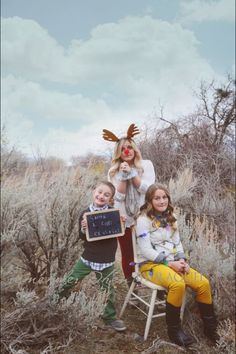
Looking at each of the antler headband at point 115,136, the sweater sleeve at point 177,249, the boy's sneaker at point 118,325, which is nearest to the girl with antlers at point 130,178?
the antler headband at point 115,136

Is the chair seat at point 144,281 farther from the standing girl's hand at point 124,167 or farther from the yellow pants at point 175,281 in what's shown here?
the standing girl's hand at point 124,167

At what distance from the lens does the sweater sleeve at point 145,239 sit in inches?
132

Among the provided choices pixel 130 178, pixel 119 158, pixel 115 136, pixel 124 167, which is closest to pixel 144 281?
pixel 130 178

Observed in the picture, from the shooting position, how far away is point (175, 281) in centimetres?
317

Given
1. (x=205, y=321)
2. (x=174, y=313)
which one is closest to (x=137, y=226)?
(x=174, y=313)

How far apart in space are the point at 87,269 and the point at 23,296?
0.59 metres

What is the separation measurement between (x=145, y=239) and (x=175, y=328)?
80 centimetres

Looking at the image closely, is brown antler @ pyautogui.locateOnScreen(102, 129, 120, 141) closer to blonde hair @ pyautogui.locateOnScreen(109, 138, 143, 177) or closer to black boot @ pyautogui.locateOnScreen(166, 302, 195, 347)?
blonde hair @ pyautogui.locateOnScreen(109, 138, 143, 177)

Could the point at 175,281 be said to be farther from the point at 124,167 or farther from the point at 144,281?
the point at 124,167

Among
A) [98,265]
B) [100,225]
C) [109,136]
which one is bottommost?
[98,265]

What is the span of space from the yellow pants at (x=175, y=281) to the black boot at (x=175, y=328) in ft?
0.18

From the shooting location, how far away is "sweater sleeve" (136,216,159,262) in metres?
3.37

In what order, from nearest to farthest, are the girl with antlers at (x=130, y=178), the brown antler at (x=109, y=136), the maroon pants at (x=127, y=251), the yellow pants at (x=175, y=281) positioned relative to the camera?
1. the yellow pants at (x=175, y=281)
2. the girl with antlers at (x=130, y=178)
3. the brown antler at (x=109, y=136)
4. the maroon pants at (x=127, y=251)

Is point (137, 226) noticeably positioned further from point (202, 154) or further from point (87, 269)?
point (202, 154)
